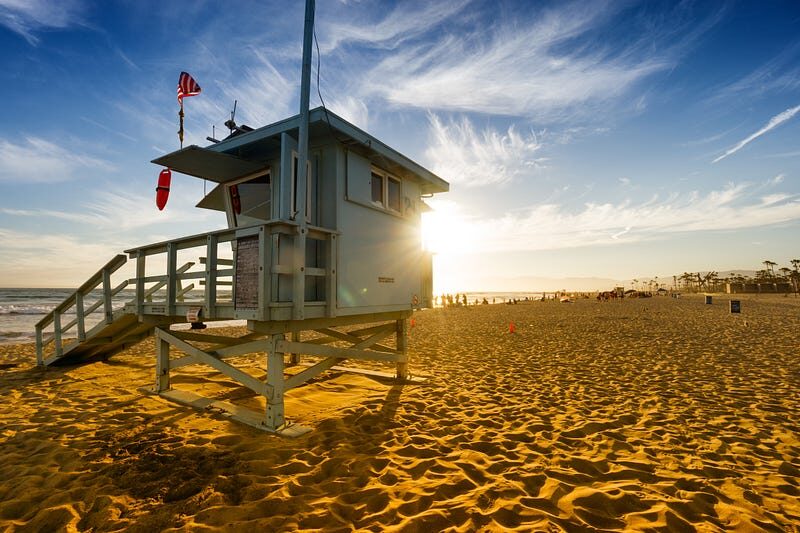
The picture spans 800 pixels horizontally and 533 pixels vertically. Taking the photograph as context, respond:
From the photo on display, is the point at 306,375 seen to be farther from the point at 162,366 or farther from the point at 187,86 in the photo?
the point at 187,86

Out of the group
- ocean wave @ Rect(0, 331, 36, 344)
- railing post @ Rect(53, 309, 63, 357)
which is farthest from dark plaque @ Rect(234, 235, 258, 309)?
ocean wave @ Rect(0, 331, 36, 344)

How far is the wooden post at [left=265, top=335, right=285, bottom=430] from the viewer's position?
18.0ft

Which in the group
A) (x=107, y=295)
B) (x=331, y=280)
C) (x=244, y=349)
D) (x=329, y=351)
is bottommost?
(x=329, y=351)

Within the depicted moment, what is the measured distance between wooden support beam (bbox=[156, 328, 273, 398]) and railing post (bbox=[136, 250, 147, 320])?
0.70 meters

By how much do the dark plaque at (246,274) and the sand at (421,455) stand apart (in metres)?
2.02

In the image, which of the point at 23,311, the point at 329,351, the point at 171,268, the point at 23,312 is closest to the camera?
the point at 329,351

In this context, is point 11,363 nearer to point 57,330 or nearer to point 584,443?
point 57,330

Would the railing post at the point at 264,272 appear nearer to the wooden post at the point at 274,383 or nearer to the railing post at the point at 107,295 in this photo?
the wooden post at the point at 274,383

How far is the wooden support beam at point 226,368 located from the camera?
5543 millimetres

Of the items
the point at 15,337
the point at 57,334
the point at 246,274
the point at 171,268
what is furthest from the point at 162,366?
the point at 15,337

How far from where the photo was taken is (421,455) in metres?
4.69

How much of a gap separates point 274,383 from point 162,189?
4821 millimetres

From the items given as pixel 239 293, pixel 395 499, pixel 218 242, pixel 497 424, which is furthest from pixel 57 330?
pixel 497 424

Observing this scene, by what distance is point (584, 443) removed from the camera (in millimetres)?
5016
